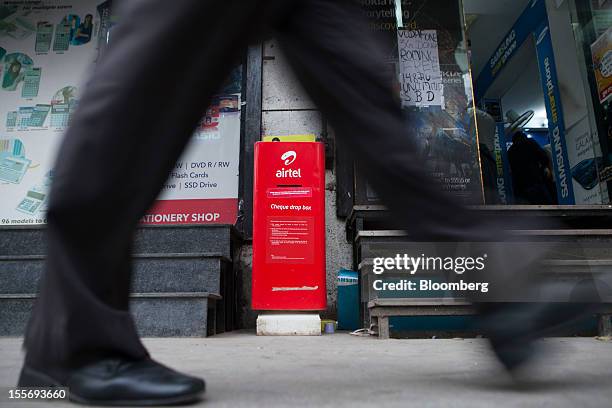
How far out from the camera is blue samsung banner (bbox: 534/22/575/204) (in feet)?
17.2

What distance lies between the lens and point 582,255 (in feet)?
8.76

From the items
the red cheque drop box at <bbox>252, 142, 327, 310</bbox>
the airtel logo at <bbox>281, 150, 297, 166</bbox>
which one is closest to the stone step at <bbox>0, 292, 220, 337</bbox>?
the red cheque drop box at <bbox>252, 142, 327, 310</bbox>

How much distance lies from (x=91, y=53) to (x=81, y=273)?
4.24m

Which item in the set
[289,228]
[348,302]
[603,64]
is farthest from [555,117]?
[289,228]

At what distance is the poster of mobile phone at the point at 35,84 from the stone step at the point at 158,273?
1266mm

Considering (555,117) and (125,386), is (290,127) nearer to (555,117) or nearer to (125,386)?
(555,117)

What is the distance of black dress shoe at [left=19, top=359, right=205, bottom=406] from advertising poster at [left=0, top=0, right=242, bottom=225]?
Result: 3.18m

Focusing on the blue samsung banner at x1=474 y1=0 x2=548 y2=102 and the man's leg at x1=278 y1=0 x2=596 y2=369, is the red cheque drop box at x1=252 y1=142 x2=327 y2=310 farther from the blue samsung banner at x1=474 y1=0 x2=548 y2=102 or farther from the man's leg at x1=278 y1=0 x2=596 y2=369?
the blue samsung banner at x1=474 y1=0 x2=548 y2=102

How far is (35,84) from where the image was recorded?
4.45m

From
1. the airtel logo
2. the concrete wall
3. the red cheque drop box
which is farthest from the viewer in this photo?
the concrete wall

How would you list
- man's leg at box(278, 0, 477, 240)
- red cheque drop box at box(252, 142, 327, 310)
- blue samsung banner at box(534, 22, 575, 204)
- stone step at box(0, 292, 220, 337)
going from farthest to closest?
blue samsung banner at box(534, 22, 575, 204)
red cheque drop box at box(252, 142, 327, 310)
stone step at box(0, 292, 220, 337)
man's leg at box(278, 0, 477, 240)

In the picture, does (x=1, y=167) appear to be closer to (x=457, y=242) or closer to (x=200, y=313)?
(x=200, y=313)

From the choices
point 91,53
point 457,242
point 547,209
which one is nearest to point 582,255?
point 547,209

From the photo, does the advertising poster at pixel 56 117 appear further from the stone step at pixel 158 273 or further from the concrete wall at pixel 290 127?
the stone step at pixel 158 273
